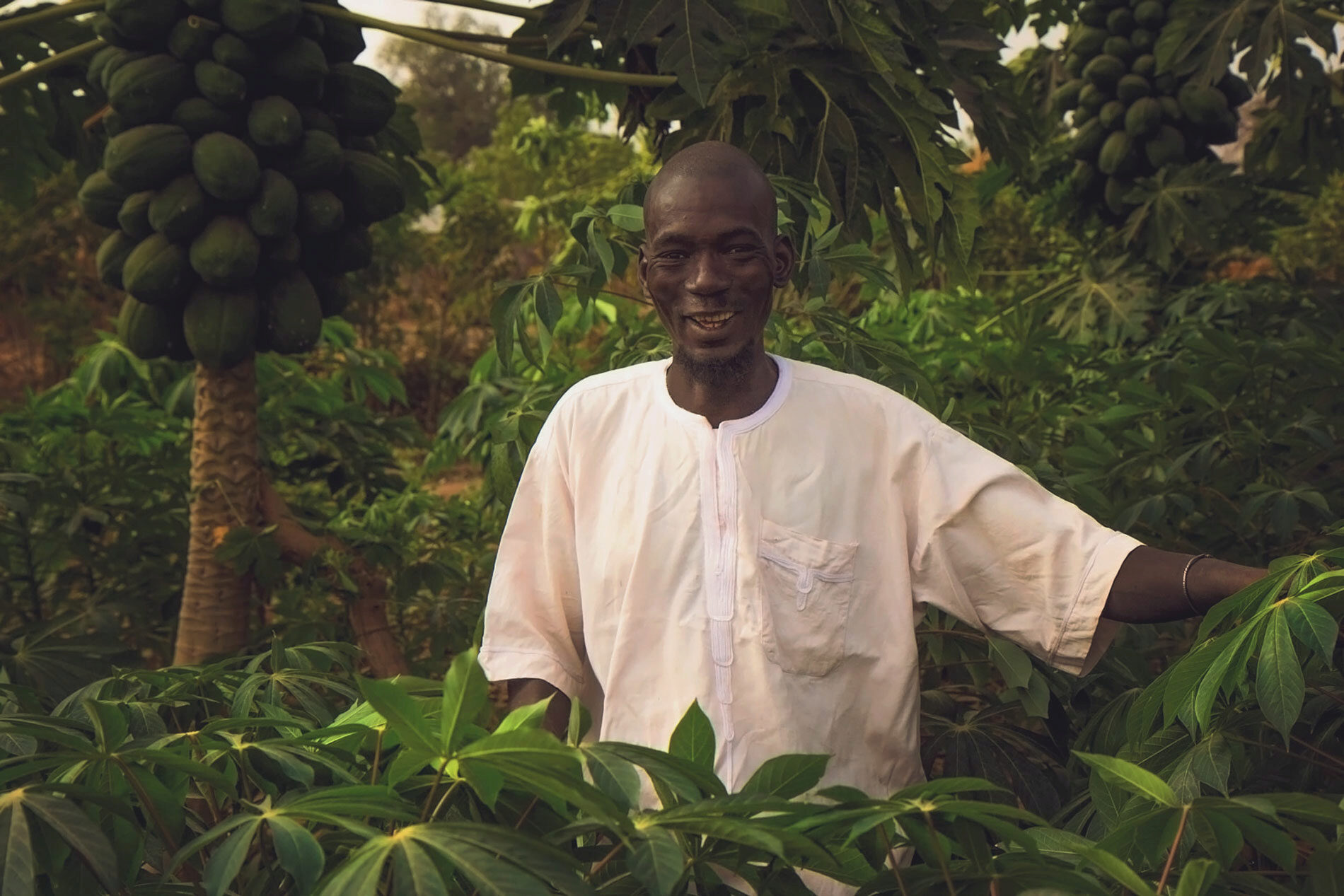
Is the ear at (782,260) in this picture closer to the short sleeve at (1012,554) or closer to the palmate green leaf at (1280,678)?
the short sleeve at (1012,554)

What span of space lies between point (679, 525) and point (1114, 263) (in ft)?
14.0

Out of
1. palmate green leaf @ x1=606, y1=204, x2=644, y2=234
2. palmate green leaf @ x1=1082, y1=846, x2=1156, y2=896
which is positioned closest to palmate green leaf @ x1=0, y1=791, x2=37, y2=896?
palmate green leaf @ x1=1082, y1=846, x2=1156, y2=896

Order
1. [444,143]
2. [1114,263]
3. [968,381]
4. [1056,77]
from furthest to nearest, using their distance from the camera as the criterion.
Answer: [444,143] → [1056,77] → [1114,263] → [968,381]

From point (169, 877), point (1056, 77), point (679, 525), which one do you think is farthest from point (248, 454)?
point (1056, 77)

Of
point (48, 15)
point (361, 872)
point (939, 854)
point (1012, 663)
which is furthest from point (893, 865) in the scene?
point (48, 15)

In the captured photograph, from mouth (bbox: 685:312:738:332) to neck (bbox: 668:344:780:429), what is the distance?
50 mm

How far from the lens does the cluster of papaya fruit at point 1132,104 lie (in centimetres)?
551

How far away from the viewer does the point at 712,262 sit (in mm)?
1675

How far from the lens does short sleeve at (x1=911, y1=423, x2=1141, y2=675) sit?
165 centimetres

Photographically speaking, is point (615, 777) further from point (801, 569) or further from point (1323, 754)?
point (1323, 754)

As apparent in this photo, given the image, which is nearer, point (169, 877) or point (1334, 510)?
point (169, 877)

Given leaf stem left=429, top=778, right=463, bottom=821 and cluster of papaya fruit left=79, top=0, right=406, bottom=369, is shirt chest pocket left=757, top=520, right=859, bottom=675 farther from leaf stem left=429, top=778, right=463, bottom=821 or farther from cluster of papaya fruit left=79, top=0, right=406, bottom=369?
cluster of papaya fruit left=79, top=0, right=406, bottom=369

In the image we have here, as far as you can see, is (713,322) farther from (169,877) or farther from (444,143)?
(444,143)

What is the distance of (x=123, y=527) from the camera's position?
3762mm
